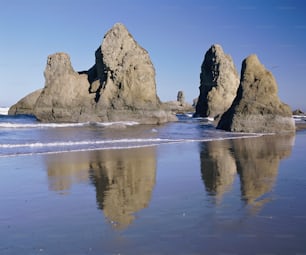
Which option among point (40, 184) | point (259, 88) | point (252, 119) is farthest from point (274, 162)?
point (259, 88)

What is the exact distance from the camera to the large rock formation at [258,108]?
2695 centimetres

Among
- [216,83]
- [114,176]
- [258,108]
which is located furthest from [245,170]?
[216,83]

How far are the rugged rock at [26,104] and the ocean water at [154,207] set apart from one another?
64.0m

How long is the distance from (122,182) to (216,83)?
64.3 metres

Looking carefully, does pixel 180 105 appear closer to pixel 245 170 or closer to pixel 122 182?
pixel 245 170

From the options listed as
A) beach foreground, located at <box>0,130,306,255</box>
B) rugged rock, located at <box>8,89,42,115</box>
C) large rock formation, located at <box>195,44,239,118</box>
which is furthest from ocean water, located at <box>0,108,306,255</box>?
rugged rock, located at <box>8,89,42,115</box>

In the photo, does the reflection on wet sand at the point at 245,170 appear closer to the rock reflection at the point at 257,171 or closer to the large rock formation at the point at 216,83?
the rock reflection at the point at 257,171

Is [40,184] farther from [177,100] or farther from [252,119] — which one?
[177,100]

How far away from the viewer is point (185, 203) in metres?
6.67

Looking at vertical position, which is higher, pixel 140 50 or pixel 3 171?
Result: pixel 140 50

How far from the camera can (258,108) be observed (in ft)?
89.6

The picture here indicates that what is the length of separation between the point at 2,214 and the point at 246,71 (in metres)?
25.3

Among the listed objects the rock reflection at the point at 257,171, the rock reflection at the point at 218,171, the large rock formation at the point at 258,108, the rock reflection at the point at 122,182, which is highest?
the large rock formation at the point at 258,108

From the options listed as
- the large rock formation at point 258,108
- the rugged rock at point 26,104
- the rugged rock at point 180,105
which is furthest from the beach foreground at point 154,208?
the rugged rock at point 180,105
